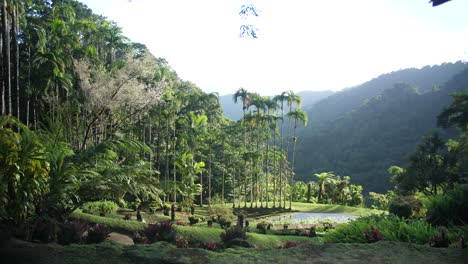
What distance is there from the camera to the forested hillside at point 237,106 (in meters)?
142

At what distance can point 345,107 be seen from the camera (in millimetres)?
106375

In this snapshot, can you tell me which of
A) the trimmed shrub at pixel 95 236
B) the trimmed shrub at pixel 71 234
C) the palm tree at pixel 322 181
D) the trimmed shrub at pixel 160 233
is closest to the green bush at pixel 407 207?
the trimmed shrub at pixel 160 233

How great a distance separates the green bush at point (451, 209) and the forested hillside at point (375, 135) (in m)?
54.8

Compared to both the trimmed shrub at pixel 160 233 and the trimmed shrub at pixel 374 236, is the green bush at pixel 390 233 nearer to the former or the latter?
the trimmed shrub at pixel 374 236

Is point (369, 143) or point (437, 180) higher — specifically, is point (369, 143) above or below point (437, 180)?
above

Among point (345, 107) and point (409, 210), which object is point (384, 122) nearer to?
point (345, 107)

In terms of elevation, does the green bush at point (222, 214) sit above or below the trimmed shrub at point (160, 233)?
below

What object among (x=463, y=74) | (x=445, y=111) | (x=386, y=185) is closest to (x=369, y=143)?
(x=386, y=185)

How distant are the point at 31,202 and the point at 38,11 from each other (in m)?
26.3

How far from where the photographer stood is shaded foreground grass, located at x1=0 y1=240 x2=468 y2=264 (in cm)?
400

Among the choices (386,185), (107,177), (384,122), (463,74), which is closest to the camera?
(107,177)

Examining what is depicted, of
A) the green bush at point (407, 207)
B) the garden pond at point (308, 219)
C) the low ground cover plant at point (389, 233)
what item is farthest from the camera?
the garden pond at point (308, 219)

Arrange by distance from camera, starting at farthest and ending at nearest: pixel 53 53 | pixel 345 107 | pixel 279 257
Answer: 1. pixel 345 107
2. pixel 53 53
3. pixel 279 257

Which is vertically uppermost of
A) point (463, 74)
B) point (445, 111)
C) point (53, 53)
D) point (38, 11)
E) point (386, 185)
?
point (463, 74)
